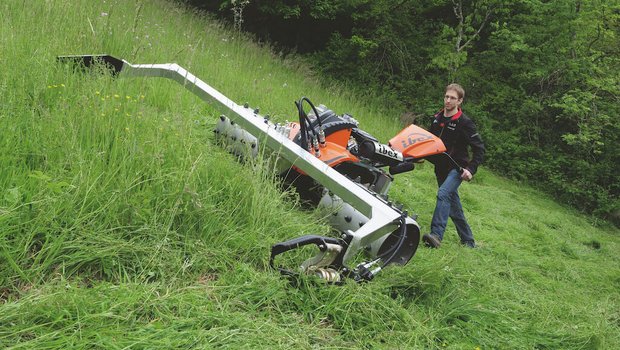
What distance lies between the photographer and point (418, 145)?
4.77 m

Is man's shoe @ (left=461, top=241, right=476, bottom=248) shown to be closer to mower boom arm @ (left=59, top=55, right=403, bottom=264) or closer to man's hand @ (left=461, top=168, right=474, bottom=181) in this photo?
man's hand @ (left=461, top=168, right=474, bottom=181)

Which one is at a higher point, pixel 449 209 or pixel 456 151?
pixel 456 151

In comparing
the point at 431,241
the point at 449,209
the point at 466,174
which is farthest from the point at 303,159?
the point at 466,174

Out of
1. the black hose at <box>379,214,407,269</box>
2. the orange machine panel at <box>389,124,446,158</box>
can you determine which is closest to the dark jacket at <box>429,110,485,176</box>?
the orange machine panel at <box>389,124,446,158</box>

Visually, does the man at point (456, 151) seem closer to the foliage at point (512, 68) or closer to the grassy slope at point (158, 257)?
the grassy slope at point (158, 257)

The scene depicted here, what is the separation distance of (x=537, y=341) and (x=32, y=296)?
2.83m

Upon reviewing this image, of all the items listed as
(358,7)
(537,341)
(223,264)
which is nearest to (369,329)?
(223,264)

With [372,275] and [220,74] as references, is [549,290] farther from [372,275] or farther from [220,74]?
[220,74]

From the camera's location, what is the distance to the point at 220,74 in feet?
22.5

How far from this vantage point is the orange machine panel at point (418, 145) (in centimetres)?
475

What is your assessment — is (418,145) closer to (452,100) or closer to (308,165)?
(452,100)

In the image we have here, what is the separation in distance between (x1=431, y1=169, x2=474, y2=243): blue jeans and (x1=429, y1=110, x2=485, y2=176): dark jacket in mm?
174

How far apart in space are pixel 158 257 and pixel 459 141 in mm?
3850

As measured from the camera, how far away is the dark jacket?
17.5 feet
